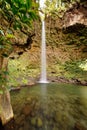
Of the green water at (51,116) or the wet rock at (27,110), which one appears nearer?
the green water at (51,116)

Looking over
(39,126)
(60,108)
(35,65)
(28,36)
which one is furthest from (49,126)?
(35,65)

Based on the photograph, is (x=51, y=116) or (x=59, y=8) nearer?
(x=51, y=116)

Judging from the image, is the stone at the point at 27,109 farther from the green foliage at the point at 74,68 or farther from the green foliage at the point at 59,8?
the green foliage at the point at 59,8

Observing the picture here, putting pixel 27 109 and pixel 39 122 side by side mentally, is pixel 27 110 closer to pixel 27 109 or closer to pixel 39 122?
pixel 27 109

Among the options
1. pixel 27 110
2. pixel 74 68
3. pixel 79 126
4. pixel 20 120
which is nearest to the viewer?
pixel 79 126

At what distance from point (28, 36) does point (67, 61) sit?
419 inches

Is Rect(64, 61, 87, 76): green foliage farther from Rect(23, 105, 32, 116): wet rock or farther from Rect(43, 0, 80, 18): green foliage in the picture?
Rect(23, 105, 32, 116): wet rock

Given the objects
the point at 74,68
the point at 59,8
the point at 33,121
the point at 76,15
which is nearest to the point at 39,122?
the point at 33,121

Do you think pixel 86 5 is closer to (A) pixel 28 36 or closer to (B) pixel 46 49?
(B) pixel 46 49

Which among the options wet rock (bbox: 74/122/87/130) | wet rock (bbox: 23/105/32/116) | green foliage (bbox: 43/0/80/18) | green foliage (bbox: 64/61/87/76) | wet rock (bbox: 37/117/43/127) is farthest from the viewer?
green foliage (bbox: 43/0/80/18)

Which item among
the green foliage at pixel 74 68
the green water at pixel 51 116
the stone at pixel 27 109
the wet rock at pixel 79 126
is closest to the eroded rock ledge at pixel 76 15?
the green foliage at pixel 74 68

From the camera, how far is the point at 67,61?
556 inches

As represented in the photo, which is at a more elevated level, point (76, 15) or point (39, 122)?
point (76, 15)

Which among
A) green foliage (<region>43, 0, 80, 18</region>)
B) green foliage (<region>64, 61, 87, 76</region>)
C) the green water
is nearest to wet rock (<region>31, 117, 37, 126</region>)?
the green water
